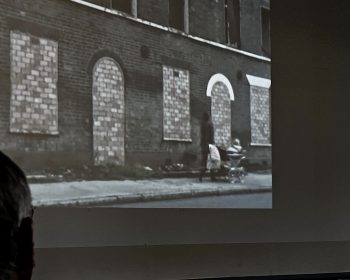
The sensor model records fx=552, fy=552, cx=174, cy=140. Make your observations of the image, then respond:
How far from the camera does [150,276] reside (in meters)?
3.43

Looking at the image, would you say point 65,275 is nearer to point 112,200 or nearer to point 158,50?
point 112,200

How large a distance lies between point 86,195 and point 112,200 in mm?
170

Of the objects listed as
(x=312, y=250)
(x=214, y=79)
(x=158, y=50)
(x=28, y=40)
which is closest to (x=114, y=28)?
(x=158, y=50)

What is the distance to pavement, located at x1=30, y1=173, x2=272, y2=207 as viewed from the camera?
293 centimetres

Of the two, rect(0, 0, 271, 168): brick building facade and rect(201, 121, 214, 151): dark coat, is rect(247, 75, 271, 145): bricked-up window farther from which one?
rect(201, 121, 214, 151): dark coat

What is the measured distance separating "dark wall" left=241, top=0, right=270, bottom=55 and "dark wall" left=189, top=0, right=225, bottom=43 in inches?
7.0

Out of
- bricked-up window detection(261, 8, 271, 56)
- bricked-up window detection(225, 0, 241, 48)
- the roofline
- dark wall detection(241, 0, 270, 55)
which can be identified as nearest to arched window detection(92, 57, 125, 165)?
the roofline

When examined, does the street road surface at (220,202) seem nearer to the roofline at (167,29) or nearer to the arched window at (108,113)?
the arched window at (108,113)

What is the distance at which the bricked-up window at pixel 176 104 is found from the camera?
341 cm

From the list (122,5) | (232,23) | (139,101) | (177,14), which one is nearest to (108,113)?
(139,101)

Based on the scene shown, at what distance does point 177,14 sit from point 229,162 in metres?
1.00

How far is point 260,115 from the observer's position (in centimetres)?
386

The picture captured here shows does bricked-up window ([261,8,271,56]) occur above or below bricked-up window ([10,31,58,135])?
A: above

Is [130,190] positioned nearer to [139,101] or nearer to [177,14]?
[139,101]
